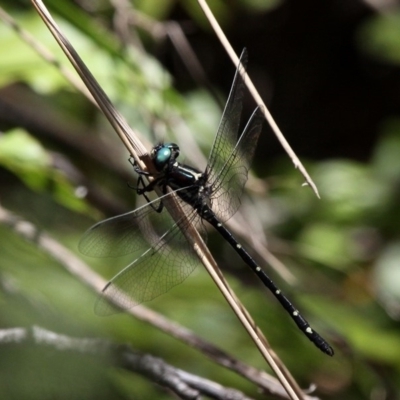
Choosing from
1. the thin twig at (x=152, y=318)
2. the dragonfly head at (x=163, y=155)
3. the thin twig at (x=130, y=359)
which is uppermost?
the dragonfly head at (x=163, y=155)

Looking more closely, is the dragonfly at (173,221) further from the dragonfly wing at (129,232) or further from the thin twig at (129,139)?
the thin twig at (129,139)

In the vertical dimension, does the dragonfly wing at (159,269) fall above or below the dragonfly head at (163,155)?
below

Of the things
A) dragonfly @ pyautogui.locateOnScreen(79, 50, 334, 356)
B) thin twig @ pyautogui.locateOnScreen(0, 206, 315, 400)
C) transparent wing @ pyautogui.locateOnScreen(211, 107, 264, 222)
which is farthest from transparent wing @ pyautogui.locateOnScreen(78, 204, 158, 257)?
transparent wing @ pyautogui.locateOnScreen(211, 107, 264, 222)

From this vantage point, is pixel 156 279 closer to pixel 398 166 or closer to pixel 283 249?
pixel 283 249

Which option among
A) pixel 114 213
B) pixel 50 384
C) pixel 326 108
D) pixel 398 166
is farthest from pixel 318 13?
pixel 50 384

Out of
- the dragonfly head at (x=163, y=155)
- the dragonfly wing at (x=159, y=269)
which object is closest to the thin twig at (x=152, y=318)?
the dragonfly wing at (x=159, y=269)

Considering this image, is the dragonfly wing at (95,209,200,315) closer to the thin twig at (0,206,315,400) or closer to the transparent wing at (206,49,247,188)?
the thin twig at (0,206,315,400)
